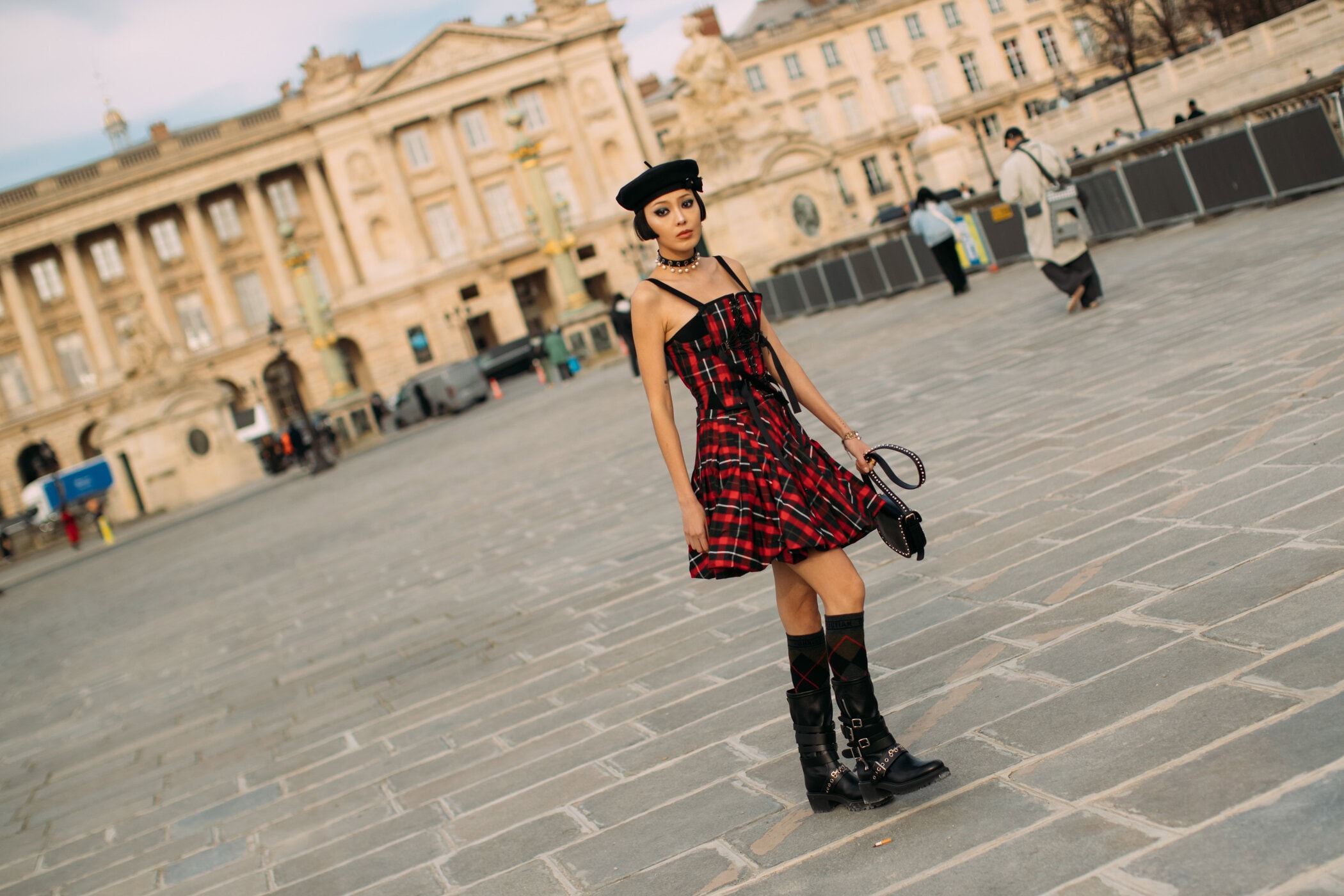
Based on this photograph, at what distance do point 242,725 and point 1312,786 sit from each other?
19.1ft

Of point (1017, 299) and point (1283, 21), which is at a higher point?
point (1283, 21)

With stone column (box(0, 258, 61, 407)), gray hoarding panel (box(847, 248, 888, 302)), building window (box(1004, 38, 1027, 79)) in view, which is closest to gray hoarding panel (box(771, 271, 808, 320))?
gray hoarding panel (box(847, 248, 888, 302))

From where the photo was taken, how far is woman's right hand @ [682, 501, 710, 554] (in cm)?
334

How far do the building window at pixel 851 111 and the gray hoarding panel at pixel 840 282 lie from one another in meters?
51.7

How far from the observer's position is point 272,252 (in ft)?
214

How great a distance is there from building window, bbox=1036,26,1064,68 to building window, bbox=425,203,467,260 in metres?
36.6

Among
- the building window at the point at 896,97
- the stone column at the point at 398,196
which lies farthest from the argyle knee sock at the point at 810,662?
the building window at the point at 896,97

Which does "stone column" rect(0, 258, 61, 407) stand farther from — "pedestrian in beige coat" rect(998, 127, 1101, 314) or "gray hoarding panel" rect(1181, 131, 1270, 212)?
"pedestrian in beige coat" rect(998, 127, 1101, 314)

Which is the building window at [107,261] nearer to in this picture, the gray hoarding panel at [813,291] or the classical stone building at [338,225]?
the classical stone building at [338,225]

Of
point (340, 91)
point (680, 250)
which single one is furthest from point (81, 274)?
point (680, 250)

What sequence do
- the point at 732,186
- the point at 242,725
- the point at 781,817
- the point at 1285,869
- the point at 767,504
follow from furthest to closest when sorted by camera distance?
the point at 732,186
the point at 242,725
the point at 781,817
the point at 767,504
the point at 1285,869

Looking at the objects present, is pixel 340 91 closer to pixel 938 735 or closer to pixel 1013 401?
pixel 1013 401

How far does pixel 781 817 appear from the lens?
352 centimetres

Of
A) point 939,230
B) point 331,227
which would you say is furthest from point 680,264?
point 331,227
